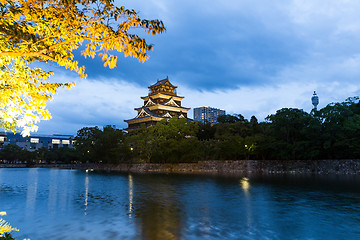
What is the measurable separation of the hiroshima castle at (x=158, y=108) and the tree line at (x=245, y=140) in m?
4.83

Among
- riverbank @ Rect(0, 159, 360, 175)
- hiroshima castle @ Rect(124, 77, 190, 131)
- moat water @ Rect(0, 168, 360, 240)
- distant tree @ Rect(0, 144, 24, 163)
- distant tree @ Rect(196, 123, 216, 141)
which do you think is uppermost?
hiroshima castle @ Rect(124, 77, 190, 131)

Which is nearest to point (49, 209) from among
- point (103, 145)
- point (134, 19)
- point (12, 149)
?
point (134, 19)

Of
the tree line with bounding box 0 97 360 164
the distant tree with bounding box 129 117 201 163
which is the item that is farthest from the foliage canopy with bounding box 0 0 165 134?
the distant tree with bounding box 129 117 201 163

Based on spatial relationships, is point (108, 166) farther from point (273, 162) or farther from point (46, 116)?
point (46, 116)

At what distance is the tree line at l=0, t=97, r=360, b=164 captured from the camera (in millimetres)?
30094

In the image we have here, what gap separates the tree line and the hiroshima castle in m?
4.83

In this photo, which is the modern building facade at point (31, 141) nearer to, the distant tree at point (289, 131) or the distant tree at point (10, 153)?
the distant tree at point (10, 153)

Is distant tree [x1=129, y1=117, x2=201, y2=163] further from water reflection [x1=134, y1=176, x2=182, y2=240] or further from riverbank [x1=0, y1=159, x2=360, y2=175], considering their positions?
water reflection [x1=134, y1=176, x2=182, y2=240]

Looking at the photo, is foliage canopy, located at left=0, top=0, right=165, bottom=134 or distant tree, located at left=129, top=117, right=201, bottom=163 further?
distant tree, located at left=129, top=117, right=201, bottom=163

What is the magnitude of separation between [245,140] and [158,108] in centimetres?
2638

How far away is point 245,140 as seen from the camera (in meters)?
37.1

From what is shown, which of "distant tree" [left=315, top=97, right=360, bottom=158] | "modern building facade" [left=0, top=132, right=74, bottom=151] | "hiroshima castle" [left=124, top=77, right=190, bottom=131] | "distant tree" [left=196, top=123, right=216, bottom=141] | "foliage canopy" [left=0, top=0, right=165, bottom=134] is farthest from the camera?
"modern building facade" [left=0, top=132, right=74, bottom=151]

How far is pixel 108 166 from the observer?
53.2 meters

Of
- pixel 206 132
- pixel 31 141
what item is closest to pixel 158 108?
pixel 206 132
